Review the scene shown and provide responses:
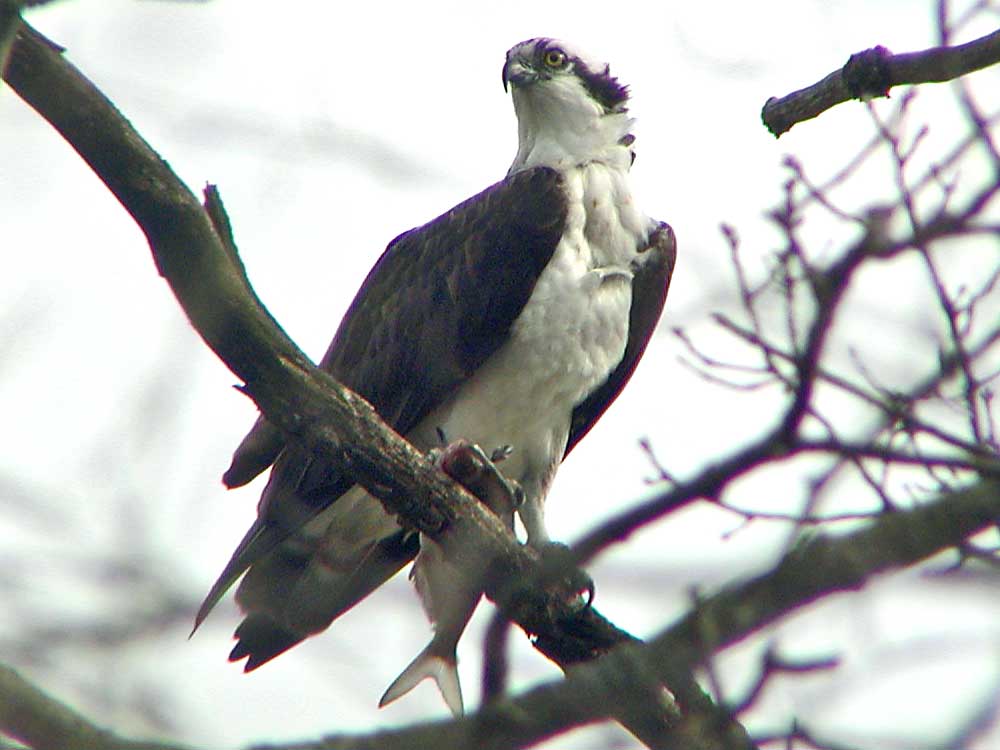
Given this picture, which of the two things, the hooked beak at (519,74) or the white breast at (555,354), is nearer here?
the white breast at (555,354)

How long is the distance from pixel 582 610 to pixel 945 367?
1983 mm

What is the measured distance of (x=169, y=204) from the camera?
3703 millimetres

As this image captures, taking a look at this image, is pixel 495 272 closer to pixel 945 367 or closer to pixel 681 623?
pixel 945 367

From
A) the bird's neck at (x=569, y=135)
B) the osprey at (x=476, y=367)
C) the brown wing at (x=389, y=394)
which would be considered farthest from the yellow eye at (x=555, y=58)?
the brown wing at (x=389, y=394)

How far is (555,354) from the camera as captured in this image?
556 centimetres

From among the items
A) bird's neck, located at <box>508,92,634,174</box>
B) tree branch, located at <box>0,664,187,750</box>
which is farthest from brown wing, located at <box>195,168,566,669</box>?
tree branch, located at <box>0,664,187,750</box>

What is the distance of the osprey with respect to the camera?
557 cm

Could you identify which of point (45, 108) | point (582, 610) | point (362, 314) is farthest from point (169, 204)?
point (362, 314)

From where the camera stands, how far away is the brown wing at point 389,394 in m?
5.56

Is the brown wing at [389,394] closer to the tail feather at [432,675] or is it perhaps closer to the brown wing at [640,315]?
the brown wing at [640,315]

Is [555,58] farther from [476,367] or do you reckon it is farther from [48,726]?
[48,726]

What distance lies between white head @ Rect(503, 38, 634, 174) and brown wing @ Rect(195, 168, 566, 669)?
32 centimetres

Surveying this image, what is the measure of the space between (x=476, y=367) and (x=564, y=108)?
1.30 metres

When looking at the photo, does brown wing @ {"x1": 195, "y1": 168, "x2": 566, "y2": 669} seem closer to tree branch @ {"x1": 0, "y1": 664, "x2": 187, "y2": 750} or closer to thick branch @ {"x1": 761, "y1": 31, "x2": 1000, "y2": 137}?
thick branch @ {"x1": 761, "y1": 31, "x2": 1000, "y2": 137}
